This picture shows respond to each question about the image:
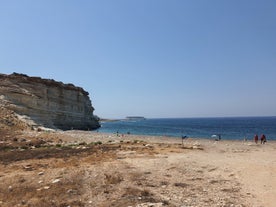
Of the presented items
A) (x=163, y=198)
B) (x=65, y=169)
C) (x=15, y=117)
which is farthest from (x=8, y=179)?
(x=15, y=117)

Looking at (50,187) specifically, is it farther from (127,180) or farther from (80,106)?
(80,106)

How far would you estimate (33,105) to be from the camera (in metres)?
69.9

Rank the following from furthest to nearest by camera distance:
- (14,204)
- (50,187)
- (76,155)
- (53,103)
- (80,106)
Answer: (80,106) → (53,103) → (76,155) → (50,187) → (14,204)

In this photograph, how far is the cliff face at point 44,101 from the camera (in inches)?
2618

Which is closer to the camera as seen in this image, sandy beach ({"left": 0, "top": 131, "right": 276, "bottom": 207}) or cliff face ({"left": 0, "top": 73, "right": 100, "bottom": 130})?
sandy beach ({"left": 0, "top": 131, "right": 276, "bottom": 207})

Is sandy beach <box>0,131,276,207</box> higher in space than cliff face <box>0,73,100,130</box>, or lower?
lower

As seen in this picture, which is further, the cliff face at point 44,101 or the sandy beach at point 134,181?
the cliff face at point 44,101

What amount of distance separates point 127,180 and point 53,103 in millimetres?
66699

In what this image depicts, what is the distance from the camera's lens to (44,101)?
75.7 m

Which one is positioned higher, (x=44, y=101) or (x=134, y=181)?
(x=44, y=101)

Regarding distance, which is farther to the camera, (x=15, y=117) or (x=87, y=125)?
(x=87, y=125)

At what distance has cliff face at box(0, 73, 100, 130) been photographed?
A: 218 ft

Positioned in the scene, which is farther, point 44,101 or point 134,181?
point 44,101

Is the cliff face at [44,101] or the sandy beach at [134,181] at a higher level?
the cliff face at [44,101]
